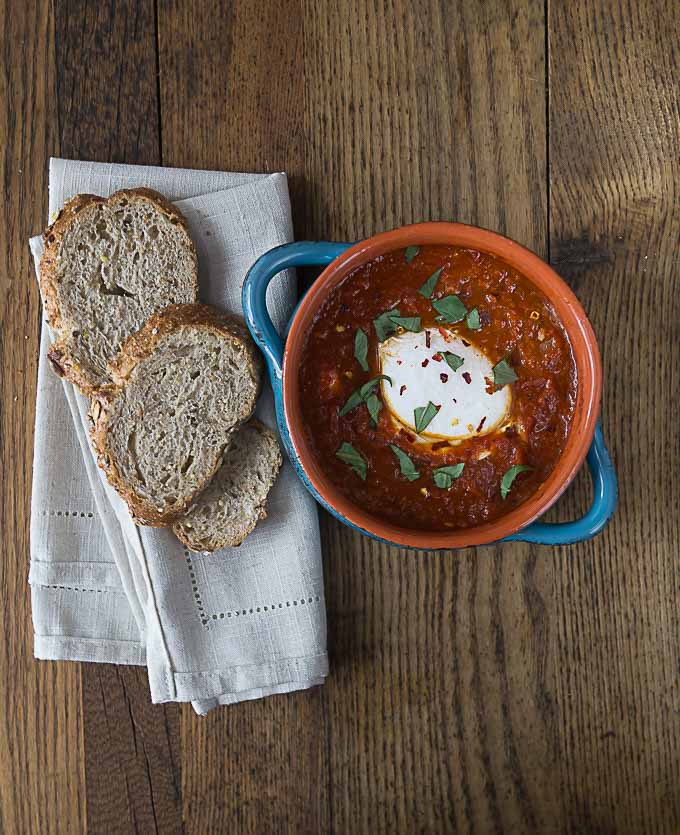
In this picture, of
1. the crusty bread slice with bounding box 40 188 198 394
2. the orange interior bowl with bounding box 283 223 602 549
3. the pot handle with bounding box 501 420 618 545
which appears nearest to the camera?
the orange interior bowl with bounding box 283 223 602 549

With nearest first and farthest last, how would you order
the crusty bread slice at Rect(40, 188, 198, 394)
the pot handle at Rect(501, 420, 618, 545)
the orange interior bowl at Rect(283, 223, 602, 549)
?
the orange interior bowl at Rect(283, 223, 602, 549) → the pot handle at Rect(501, 420, 618, 545) → the crusty bread slice at Rect(40, 188, 198, 394)

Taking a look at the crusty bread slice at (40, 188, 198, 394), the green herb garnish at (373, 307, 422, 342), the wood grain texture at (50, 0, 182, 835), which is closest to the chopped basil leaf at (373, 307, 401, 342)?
the green herb garnish at (373, 307, 422, 342)

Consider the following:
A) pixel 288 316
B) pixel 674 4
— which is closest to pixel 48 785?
pixel 288 316

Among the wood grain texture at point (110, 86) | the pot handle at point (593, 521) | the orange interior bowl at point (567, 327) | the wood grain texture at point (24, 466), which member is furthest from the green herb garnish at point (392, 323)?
the wood grain texture at point (24, 466)

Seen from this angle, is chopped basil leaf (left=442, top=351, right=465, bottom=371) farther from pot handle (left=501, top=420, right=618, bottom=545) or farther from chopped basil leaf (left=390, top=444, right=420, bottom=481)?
pot handle (left=501, top=420, right=618, bottom=545)

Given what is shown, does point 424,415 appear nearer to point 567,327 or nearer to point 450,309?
point 450,309

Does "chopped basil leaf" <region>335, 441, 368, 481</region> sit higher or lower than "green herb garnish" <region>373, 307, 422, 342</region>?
lower

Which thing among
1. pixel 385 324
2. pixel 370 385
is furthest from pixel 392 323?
pixel 370 385
